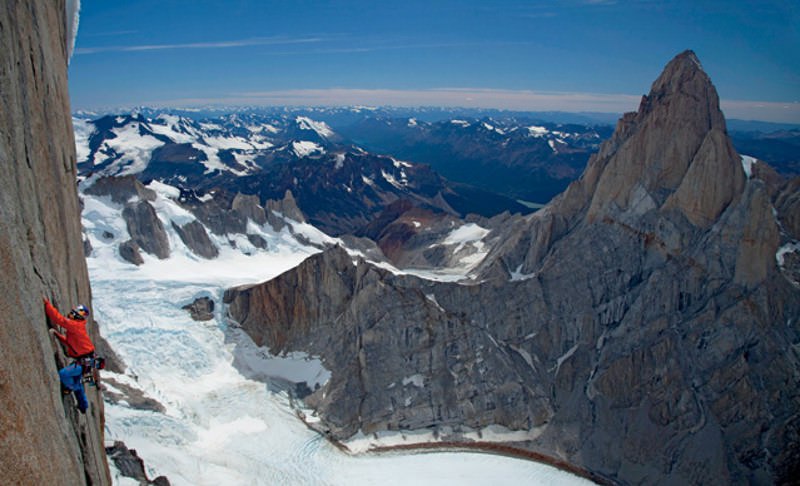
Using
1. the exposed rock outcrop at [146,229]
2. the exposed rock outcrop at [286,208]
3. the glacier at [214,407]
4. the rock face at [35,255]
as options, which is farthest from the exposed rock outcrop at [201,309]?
the exposed rock outcrop at [286,208]

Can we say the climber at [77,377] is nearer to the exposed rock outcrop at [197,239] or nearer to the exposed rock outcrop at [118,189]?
the exposed rock outcrop at [197,239]

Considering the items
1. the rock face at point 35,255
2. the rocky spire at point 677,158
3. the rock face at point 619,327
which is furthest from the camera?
the rocky spire at point 677,158

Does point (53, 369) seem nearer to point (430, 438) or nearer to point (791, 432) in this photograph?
point (430, 438)

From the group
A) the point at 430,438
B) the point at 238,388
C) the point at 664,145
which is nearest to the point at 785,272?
the point at 664,145

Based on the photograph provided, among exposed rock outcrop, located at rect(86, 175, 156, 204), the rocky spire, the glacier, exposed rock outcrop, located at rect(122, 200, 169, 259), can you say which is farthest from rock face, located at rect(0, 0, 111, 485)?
exposed rock outcrop, located at rect(86, 175, 156, 204)

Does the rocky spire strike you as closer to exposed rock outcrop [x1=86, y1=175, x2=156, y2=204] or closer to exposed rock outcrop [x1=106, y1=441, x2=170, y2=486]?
exposed rock outcrop [x1=106, y1=441, x2=170, y2=486]
